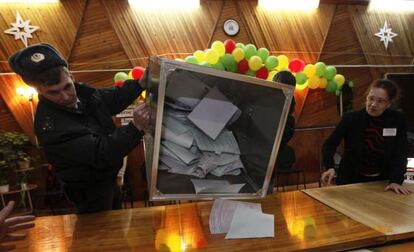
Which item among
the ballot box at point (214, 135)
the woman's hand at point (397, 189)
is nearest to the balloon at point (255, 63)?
the woman's hand at point (397, 189)

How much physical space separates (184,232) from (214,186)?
230 mm

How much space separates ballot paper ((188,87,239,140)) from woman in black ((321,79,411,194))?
945 millimetres

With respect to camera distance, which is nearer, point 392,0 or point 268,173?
point 268,173

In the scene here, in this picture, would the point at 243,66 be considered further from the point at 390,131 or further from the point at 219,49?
the point at 390,131

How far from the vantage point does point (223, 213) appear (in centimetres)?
129

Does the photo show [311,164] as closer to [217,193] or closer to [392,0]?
[392,0]

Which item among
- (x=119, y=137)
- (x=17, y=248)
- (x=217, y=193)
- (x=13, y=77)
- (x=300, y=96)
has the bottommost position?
(x=17, y=248)

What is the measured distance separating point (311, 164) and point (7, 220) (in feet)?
15.4

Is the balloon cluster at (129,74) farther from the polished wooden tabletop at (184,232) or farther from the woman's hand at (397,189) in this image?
the woman's hand at (397,189)

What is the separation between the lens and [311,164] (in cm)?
509

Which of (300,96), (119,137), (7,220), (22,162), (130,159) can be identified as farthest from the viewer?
(300,96)

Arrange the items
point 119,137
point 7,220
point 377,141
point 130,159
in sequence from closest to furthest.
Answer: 1. point 7,220
2. point 119,137
3. point 377,141
4. point 130,159

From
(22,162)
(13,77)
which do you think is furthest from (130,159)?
(13,77)

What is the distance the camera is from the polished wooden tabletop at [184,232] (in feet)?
3.59
